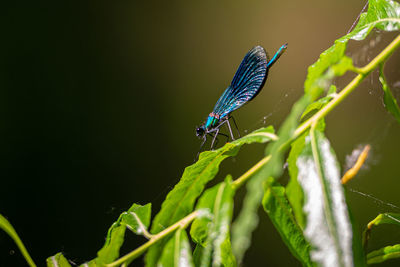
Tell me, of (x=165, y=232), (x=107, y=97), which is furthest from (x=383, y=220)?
(x=107, y=97)

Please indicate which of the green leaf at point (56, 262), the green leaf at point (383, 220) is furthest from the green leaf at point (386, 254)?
the green leaf at point (56, 262)

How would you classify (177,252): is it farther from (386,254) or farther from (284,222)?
(386,254)

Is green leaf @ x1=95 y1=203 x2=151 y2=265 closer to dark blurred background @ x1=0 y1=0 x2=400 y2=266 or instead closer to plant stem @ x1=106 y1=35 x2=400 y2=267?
plant stem @ x1=106 y1=35 x2=400 y2=267

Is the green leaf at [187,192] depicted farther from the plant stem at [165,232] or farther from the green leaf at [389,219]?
the green leaf at [389,219]

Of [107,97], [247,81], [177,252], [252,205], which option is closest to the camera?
[252,205]

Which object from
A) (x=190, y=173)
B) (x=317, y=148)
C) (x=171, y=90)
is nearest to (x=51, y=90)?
(x=171, y=90)

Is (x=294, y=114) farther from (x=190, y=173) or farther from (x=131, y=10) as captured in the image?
(x=131, y=10)
